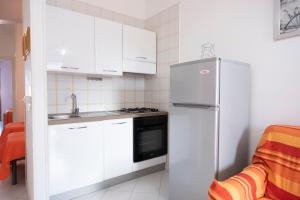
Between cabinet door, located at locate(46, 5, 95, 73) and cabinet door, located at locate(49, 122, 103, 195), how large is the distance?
2.37 feet

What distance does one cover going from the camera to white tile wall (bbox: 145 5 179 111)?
2.76 m

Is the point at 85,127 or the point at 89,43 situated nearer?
the point at 85,127

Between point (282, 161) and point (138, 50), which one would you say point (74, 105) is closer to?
point (138, 50)

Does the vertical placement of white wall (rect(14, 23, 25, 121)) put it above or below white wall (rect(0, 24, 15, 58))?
below

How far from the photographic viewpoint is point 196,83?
1.69m

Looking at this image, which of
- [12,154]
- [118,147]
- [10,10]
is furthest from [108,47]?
[10,10]

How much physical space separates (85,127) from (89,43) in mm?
1040

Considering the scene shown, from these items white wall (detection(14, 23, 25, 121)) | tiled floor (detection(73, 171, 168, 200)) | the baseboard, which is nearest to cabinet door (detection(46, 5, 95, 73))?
the baseboard

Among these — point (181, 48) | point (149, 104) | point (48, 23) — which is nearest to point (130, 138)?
point (149, 104)

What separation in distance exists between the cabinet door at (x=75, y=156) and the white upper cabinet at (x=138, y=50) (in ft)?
3.43

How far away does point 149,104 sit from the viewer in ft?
10.6

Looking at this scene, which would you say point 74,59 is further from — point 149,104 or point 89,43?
point 149,104

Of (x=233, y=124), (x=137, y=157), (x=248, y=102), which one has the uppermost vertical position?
(x=248, y=102)

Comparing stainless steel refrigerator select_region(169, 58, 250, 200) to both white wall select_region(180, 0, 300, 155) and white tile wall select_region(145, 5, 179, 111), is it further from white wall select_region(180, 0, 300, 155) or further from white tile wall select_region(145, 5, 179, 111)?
white tile wall select_region(145, 5, 179, 111)
